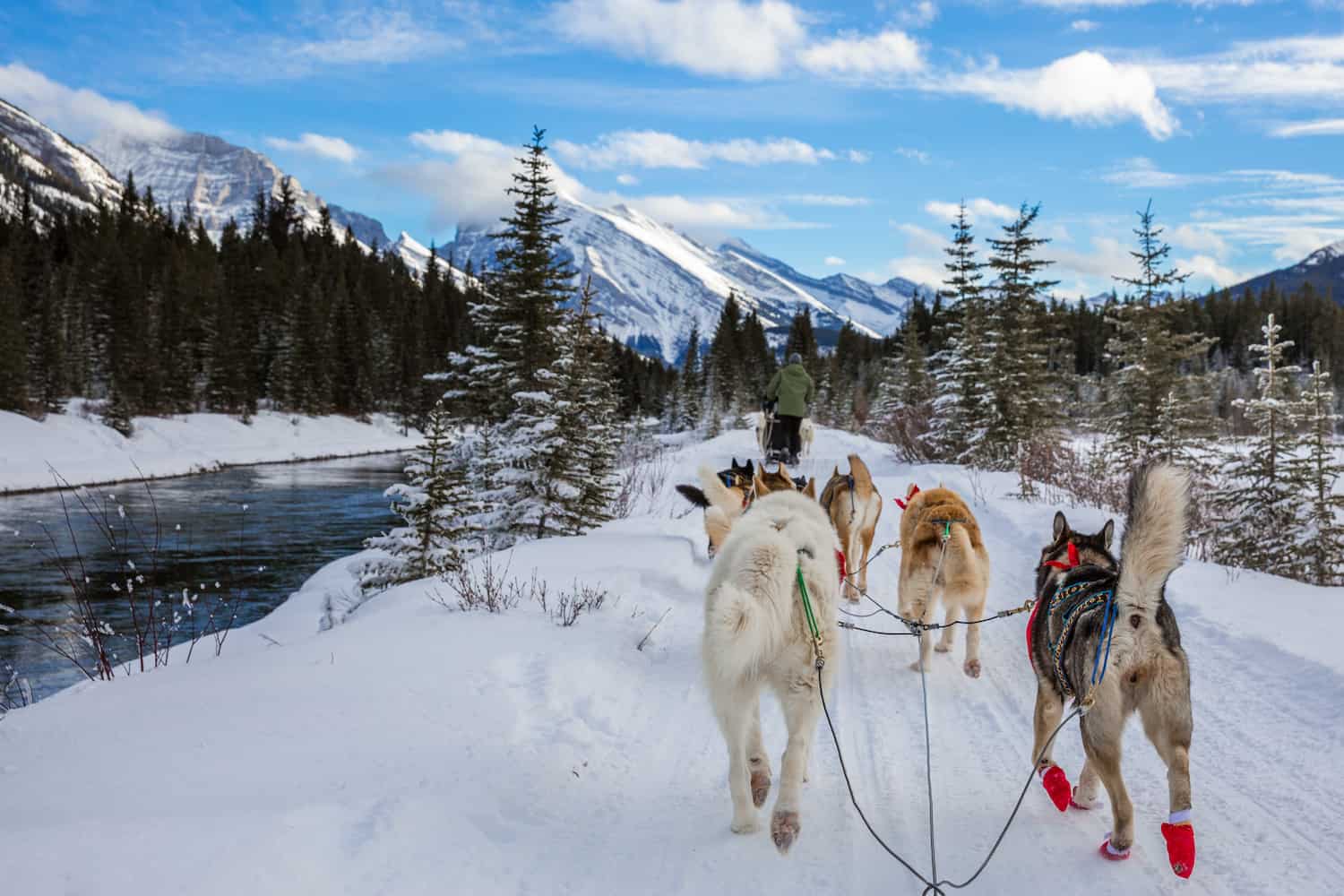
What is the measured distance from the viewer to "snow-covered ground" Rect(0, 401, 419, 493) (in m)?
26.1

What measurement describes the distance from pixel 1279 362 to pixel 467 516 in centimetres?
1214

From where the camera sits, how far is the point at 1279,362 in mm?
10727

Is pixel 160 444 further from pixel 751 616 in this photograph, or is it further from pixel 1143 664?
pixel 1143 664

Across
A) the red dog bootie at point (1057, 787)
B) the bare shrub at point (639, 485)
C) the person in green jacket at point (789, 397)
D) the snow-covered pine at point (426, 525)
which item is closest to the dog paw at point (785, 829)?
the red dog bootie at point (1057, 787)

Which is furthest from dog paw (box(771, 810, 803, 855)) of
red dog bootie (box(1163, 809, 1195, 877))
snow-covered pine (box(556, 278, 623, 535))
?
snow-covered pine (box(556, 278, 623, 535))

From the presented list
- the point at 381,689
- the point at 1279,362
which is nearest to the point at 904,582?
the point at 381,689

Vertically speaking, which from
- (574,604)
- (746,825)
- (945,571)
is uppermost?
(945,571)

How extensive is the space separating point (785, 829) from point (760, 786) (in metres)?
0.37

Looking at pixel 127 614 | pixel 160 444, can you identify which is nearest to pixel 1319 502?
pixel 127 614

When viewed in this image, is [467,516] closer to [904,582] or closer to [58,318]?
[904,582]

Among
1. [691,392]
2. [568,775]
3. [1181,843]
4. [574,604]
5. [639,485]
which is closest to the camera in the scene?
[1181,843]

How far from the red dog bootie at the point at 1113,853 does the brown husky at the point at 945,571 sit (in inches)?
80.4

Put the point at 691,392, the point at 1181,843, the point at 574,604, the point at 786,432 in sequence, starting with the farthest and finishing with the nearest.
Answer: the point at 691,392 → the point at 786,432 → the point at 574,604 → the point at 1181,843

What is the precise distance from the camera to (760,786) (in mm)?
3402
